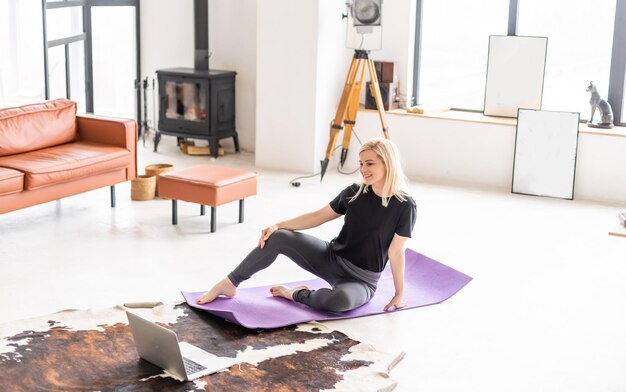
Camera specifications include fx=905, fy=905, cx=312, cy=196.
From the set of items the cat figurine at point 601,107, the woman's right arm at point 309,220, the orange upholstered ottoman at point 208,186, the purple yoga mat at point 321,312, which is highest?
the cat figurine at point 601,107

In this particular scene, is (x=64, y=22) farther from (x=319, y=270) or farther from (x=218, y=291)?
(x=319, y=270)

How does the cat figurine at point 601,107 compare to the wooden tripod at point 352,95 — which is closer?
the cat figurine at point 601,107

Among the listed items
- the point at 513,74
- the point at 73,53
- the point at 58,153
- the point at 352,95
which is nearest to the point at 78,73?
the point at 73,53

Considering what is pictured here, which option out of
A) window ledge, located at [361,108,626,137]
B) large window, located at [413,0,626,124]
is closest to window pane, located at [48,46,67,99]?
window ledge, located at [361,108,626,137]

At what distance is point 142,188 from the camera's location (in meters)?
6.91

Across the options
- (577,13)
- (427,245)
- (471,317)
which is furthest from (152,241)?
(577,13)

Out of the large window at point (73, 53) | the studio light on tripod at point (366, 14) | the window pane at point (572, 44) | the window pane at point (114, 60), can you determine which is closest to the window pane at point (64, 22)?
the large window at point (73, 53)

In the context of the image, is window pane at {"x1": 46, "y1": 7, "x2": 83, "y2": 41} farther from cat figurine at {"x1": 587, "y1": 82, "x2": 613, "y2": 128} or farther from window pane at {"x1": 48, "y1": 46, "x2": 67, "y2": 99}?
cat figurine at {"x1": 587, "y1": 82, "x2": 613, "y2": 128}

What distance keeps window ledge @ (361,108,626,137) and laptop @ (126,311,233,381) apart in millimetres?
4359

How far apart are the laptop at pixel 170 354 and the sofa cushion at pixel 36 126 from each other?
278 cm

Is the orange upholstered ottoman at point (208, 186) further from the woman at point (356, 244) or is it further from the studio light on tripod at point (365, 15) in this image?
the studio light on tripod at point (365, 15)

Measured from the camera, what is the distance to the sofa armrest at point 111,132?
6711 mm

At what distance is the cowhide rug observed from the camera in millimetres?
3840

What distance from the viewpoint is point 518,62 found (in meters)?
7.89
